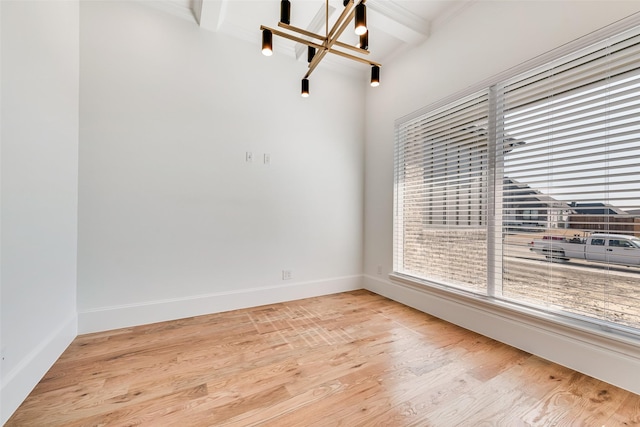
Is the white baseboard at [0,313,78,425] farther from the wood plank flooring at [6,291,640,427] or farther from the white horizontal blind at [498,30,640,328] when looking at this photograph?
the white horizontal blind at [498,30,640,328]

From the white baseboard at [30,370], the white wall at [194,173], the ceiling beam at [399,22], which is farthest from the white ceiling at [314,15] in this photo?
the white baseboard at [30,370]

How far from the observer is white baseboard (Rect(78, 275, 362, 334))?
92.0 inches

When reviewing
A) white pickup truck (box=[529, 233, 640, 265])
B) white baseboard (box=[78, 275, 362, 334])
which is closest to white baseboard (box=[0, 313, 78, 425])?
white baseboard (box=[78, 275, 362, 334])

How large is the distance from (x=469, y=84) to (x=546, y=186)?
3.78 feet

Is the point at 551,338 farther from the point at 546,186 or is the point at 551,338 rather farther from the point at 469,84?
the point at 469,84

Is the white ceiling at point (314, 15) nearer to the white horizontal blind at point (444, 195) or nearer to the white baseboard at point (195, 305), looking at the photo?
the white horizontal blind at point (444, 195)

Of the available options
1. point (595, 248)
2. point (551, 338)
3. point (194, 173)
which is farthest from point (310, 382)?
point (194, 173)

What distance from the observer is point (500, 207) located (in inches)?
89.7

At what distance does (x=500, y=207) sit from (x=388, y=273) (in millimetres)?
1536

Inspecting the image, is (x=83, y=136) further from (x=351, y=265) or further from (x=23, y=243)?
(x=351, y=265)

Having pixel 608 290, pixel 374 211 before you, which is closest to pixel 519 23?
pixel 608 290

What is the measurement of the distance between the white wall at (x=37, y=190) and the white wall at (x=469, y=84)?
314cm

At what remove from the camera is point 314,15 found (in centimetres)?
266

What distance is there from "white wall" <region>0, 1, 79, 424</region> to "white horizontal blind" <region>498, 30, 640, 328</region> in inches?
131
